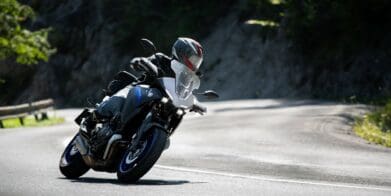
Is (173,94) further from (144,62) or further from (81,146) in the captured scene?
(81,146)

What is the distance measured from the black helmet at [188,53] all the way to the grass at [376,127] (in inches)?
303

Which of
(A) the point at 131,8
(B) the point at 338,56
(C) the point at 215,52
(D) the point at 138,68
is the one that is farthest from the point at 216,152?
(A) the point at 131,8

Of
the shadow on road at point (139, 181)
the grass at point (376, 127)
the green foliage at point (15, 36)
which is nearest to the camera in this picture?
the shadow on road at point (139, 181)

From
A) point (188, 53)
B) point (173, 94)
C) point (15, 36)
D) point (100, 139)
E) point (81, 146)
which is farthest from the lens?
point (15, 36)

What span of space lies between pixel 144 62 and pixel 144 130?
2.64 ft

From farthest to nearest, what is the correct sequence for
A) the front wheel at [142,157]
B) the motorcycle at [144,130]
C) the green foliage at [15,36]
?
the green foliage at [15,36]
the motorcycle at [144,130]
the front wheel at [142,157]

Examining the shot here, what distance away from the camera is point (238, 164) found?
12.2 meters

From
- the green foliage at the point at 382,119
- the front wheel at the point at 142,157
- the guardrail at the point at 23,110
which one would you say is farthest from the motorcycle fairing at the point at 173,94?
the guardrail at the point at 23,110

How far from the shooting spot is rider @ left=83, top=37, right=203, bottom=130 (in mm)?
9438

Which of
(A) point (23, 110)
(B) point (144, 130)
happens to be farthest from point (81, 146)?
(A) point (23, 110)

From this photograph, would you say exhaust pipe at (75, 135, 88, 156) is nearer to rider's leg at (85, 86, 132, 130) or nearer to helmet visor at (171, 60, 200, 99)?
rider's leg at (85, 86, 132, 130)

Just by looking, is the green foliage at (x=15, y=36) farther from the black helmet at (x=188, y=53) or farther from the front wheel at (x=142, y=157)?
the front wheel at (x=142, y=157)

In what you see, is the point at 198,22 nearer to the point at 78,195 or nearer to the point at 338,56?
the point at 338,56

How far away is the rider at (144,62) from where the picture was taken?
9438 mm
